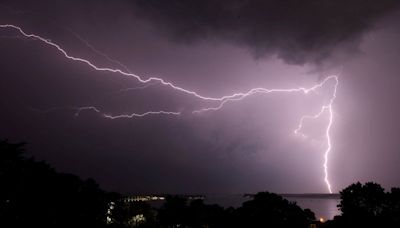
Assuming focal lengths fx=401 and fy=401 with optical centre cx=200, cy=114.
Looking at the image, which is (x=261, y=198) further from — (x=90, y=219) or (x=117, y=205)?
(x=117, y=205)

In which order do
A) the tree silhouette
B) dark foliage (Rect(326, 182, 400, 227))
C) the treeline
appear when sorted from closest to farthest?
the treeline → the tree silhouette → dark foliage (Rect(326, 182, 400, 227))

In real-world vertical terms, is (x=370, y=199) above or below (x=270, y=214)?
above

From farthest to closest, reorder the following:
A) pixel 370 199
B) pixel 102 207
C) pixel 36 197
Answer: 1. pixel 102 207
2. pixel 370 199
3. pixel 36 197

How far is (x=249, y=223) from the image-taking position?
2548 centimetres

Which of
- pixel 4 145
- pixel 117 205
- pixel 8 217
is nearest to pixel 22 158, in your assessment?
pixel 4 145

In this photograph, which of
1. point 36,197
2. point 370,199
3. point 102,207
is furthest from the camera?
point 102,207

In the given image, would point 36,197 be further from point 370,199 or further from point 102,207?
point 370,199

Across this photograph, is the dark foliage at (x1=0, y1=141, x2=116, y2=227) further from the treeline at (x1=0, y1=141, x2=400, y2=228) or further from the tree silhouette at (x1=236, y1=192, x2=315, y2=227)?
the tree silhouette at (x1=236, y1=192, x2=315, y2=227)

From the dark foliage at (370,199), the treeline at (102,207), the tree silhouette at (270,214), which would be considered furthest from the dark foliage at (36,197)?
the dark foliage at (370,199)

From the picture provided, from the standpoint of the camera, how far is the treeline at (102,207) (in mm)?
23053

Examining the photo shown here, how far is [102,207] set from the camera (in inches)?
1326

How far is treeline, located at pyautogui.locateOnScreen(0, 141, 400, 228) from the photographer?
75.6 feet

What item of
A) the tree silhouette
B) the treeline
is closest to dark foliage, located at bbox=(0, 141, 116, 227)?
the treeline

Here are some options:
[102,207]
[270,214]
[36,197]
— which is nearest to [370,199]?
[270,214]
